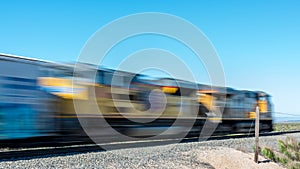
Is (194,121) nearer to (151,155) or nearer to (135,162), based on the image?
(151,155)

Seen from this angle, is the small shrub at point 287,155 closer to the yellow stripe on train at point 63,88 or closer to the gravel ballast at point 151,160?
the gravel ballast at point 151,160

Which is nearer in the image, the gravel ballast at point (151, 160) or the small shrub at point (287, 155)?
the gravel ballast at point (151, 160)

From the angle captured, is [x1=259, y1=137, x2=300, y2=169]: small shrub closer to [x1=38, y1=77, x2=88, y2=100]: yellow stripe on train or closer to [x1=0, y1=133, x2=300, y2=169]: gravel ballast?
[x1=0, y1=133, x2=300, y2=169]: gravel ballast

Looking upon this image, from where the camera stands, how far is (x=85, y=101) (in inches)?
479

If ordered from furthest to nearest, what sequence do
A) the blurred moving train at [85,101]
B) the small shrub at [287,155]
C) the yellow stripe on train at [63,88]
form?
the yellow stripe on train at [63,88]
the small shrub at [287,155]
the blurred moving train at [85,101]

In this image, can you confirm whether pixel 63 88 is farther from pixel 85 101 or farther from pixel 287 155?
pixel 287 155

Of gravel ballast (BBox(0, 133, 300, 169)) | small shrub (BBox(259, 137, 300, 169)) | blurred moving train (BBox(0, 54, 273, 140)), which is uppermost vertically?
blurred moving train (BBox(0, 54, 273, 140))

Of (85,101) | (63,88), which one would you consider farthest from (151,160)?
(63,88)

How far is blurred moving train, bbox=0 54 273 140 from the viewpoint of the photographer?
10445 mm

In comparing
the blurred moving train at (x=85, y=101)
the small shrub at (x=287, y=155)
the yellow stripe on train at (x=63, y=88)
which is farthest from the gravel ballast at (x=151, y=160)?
the yellow stripe on train at (x=63, y=88)

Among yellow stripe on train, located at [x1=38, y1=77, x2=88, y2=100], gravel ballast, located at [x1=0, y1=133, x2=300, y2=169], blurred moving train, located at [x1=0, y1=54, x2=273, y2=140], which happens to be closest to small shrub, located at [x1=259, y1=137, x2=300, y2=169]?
gravel ballast, located at [x1=0, y1=133, x2=300, y2=169]

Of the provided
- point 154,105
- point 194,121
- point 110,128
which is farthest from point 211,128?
point 110,128

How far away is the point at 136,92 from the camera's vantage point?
1412cm

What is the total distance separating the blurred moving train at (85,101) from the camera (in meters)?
10.4
